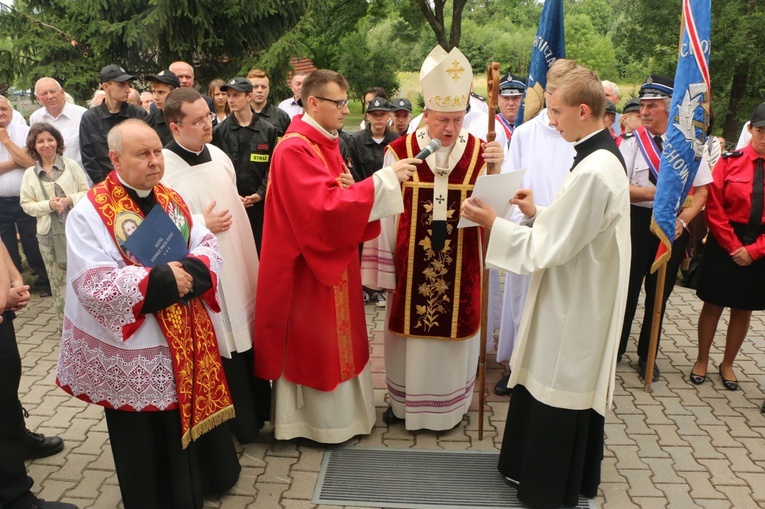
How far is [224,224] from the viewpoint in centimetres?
377

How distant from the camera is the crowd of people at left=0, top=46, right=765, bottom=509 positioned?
3051 millimetres

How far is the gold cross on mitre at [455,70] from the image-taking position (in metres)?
3.74

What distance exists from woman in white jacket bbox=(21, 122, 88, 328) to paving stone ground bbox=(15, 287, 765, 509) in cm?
87

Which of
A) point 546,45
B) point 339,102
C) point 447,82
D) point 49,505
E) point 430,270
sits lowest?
point 49,505

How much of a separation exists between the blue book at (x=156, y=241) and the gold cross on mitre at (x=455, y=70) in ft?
5.85

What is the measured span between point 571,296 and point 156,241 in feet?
6.69

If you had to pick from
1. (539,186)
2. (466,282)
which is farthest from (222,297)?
(539,186)

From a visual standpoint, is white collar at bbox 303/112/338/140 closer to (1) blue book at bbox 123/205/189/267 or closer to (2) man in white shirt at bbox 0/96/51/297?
(1) blue book at bbox 123/205/189/267

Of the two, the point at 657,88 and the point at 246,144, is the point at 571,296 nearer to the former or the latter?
the point at 657,88

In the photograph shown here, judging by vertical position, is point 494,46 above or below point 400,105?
above

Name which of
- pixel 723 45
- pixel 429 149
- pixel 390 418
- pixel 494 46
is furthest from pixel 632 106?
pixel 494 46

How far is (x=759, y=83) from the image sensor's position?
1425 cm

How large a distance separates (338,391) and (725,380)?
3226mm

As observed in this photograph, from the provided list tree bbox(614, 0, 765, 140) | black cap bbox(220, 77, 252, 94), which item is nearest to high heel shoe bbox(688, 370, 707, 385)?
black cap bbox(220, 77, 252, 94)
